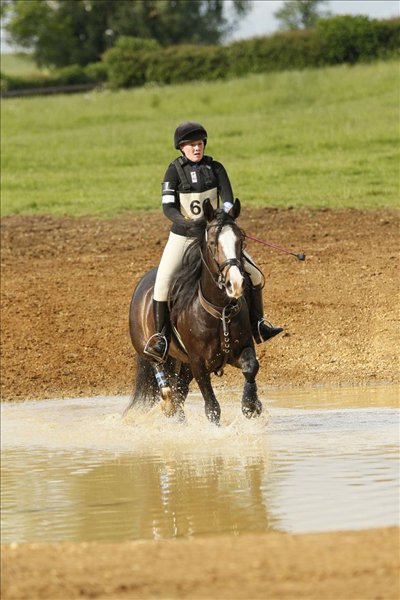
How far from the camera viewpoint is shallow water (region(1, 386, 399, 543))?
24.2 feet

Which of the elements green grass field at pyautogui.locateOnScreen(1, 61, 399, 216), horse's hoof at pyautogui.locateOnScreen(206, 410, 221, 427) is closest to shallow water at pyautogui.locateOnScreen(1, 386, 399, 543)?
horse's hoof at pyautogui.locateOnScreen(206, 410, 221, 427)

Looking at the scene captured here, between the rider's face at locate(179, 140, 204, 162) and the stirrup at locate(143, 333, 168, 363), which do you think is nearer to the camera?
the rider's face at locate(179, 140, 204, 162)

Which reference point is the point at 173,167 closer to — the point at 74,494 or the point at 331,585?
the point at 74,494

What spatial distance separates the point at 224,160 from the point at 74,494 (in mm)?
19816

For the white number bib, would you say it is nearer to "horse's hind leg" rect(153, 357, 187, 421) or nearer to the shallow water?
"horse's hind leg" rect(153, 357, 187, 421)

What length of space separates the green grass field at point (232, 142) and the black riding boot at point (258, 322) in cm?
1044

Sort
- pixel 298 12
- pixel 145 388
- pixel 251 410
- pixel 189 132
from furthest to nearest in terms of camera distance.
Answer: pixel 298 12 → pixel 145 388 → pixel 189 132 → pixel 251 410

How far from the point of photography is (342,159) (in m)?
26.3

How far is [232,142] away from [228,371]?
16.3 meters

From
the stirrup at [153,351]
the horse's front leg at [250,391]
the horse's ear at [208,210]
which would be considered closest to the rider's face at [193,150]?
the horse's ear at [208,210]

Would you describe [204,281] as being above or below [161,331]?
above

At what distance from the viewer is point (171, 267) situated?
434 inches

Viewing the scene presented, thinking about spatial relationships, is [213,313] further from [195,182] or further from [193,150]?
[193,150]

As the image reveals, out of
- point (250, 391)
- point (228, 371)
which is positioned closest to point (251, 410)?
point (250, 391)
